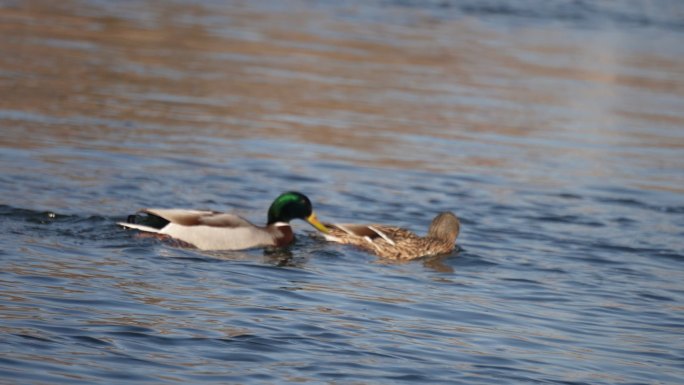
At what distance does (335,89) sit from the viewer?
20.8 meters

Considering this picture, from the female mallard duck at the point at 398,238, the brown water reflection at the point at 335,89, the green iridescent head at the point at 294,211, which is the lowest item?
the female mallard duck at the point at 398,238

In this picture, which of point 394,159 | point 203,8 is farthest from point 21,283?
point 203,8

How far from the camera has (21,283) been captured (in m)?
9.21

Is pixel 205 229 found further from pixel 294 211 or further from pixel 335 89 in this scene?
pixel 335 89

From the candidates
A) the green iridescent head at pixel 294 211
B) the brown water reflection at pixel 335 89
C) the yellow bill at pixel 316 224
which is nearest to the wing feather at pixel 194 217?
the green iridescent head at pixel 294 211

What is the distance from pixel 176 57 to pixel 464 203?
952 centimetres

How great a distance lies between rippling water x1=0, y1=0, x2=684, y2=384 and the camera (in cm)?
831

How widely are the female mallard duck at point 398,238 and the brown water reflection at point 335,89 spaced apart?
3900 millimetres

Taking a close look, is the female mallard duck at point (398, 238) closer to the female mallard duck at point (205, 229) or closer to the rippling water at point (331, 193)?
the rippling water at point (331, 193)

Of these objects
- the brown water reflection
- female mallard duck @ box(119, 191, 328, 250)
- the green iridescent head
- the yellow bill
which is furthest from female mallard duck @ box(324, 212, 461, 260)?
the brown water reflection

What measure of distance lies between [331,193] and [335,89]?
6425mm

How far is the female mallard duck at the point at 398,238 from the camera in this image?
12.0 m

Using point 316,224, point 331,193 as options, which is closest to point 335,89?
point 331,193

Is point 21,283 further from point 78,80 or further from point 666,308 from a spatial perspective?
point 78,80
